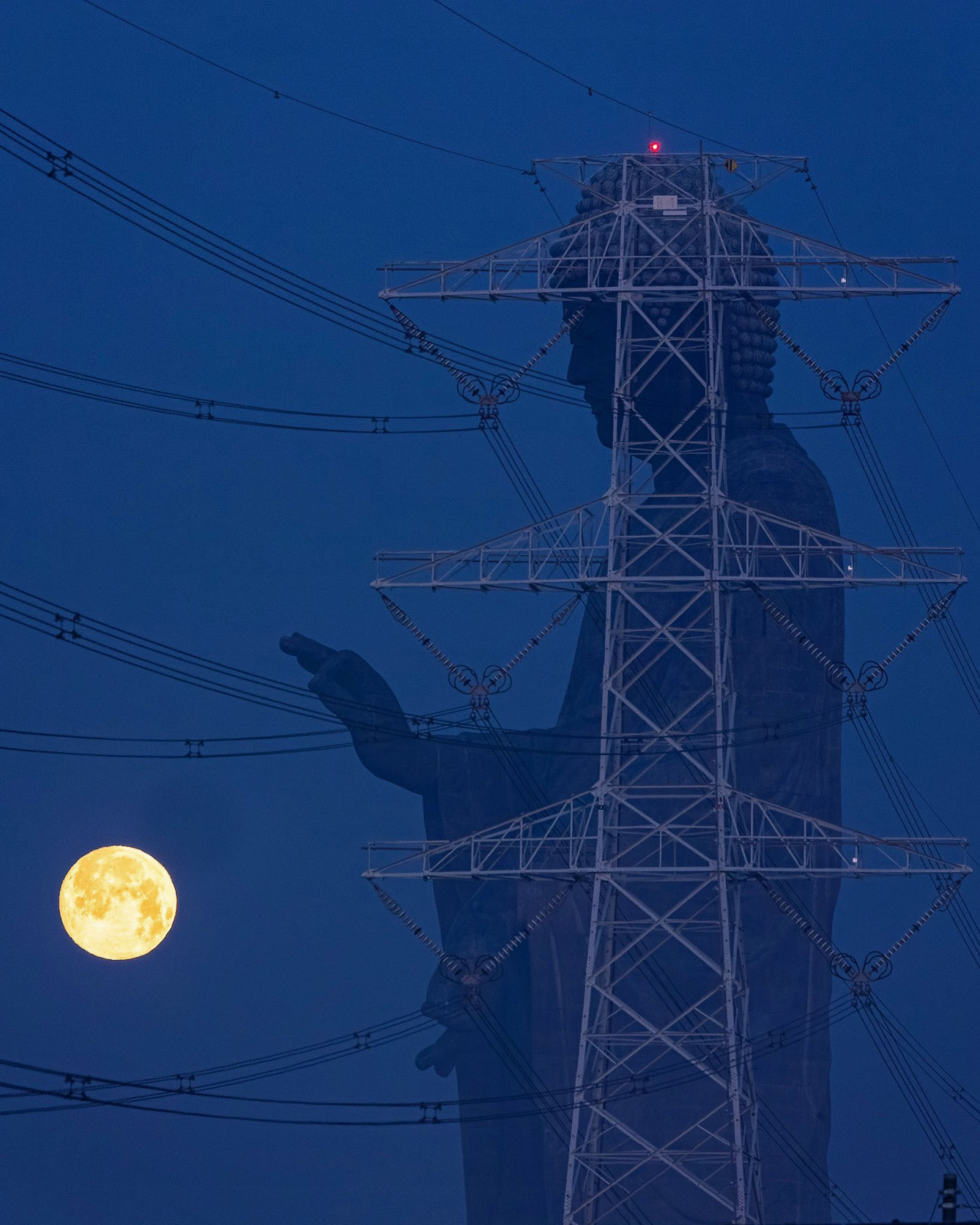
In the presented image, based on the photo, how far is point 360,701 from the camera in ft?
170

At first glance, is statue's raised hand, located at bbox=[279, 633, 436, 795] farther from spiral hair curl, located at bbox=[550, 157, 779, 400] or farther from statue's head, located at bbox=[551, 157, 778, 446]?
spiral hair curl, located at bbox=[550, 157, 779, 400]

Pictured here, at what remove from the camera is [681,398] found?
50.3 meters

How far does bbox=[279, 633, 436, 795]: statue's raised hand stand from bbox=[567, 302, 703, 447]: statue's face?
850 centimetres

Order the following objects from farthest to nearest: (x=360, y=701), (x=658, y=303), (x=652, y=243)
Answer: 1. (x=360, y=701)
2. (x=658, y=303)
3. (x=652, y=243)

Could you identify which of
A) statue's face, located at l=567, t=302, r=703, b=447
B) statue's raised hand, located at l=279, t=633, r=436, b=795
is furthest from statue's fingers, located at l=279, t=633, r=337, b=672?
statue's face, located at l=567, t=302, r=703, b=447

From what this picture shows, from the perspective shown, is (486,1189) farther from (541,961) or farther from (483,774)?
(483,774)

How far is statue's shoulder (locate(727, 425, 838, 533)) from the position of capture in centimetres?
5175

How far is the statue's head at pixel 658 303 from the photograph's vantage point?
4456 centimetres

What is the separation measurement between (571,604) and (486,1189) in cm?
1819

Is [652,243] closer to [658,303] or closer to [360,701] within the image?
[658,303]

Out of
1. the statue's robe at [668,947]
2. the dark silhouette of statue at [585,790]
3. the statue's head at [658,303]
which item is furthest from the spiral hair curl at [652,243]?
the statue's robe at [668,947]

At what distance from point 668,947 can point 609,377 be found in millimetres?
14090

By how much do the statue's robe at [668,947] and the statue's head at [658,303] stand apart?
5.90 feet

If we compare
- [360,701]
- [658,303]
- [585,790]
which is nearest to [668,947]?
[585,790]
